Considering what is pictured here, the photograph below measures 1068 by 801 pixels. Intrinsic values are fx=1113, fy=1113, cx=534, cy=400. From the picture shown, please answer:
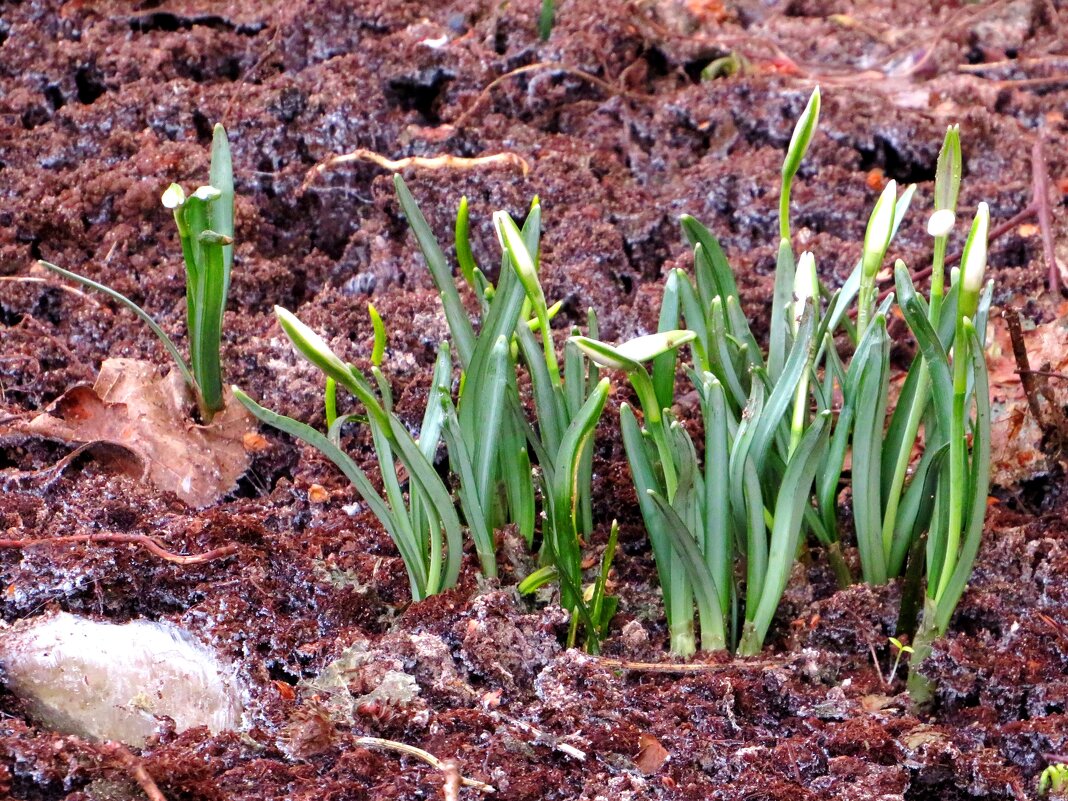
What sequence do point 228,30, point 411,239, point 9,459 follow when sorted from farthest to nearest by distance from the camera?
point 228,30 < point 411,239 < point 9,459

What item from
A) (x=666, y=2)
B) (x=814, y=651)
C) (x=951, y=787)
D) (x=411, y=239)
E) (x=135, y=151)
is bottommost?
(x=951, y=787)

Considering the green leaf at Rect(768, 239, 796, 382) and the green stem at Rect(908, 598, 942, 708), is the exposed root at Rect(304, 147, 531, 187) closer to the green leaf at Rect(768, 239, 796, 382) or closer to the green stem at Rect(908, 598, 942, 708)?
the green leaf at Rect(768, 239, 796, 382)

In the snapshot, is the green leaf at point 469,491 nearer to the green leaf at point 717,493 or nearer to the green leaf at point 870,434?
the green leaf at point 717,493

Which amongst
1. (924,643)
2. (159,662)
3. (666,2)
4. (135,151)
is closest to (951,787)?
(924,643)

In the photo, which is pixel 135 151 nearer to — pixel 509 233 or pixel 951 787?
pixel 509 233

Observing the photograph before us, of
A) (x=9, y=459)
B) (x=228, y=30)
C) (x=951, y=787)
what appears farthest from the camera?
(x=228, y=30)

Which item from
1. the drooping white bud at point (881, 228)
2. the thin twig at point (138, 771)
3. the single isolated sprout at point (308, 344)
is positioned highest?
the drooping white bud at point (881, 228)

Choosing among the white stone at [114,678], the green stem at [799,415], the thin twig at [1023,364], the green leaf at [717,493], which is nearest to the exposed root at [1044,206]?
the thin twig at [1023,364]
